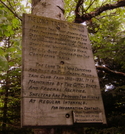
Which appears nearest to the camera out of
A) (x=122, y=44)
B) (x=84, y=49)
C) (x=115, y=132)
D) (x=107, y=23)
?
(x=84, y=49)

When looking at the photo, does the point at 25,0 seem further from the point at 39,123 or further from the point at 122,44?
the point at 39,123

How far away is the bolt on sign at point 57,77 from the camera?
6.04ft

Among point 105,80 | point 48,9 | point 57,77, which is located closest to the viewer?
point 57,77

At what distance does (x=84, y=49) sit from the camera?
105 inches

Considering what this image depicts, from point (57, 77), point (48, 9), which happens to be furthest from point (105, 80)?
point (57, 77)

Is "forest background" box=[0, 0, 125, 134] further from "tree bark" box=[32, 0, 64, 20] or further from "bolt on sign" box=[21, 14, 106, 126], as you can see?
"bolt on sign" box=[21, 14, 106, 126]

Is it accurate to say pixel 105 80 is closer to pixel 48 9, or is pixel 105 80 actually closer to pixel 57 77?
pixel 48 9

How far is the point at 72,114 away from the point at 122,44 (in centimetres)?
516

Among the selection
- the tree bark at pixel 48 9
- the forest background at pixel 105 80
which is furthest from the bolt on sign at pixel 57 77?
the forest background at pixel 105 80

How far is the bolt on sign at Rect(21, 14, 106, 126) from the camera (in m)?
1.84

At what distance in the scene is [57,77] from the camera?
7.08 ft

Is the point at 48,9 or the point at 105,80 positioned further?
the point at 105,80

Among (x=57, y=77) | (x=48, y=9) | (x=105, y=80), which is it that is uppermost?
(x=48, y=9)

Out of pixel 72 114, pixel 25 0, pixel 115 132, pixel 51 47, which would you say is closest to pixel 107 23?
pixel 25 0
